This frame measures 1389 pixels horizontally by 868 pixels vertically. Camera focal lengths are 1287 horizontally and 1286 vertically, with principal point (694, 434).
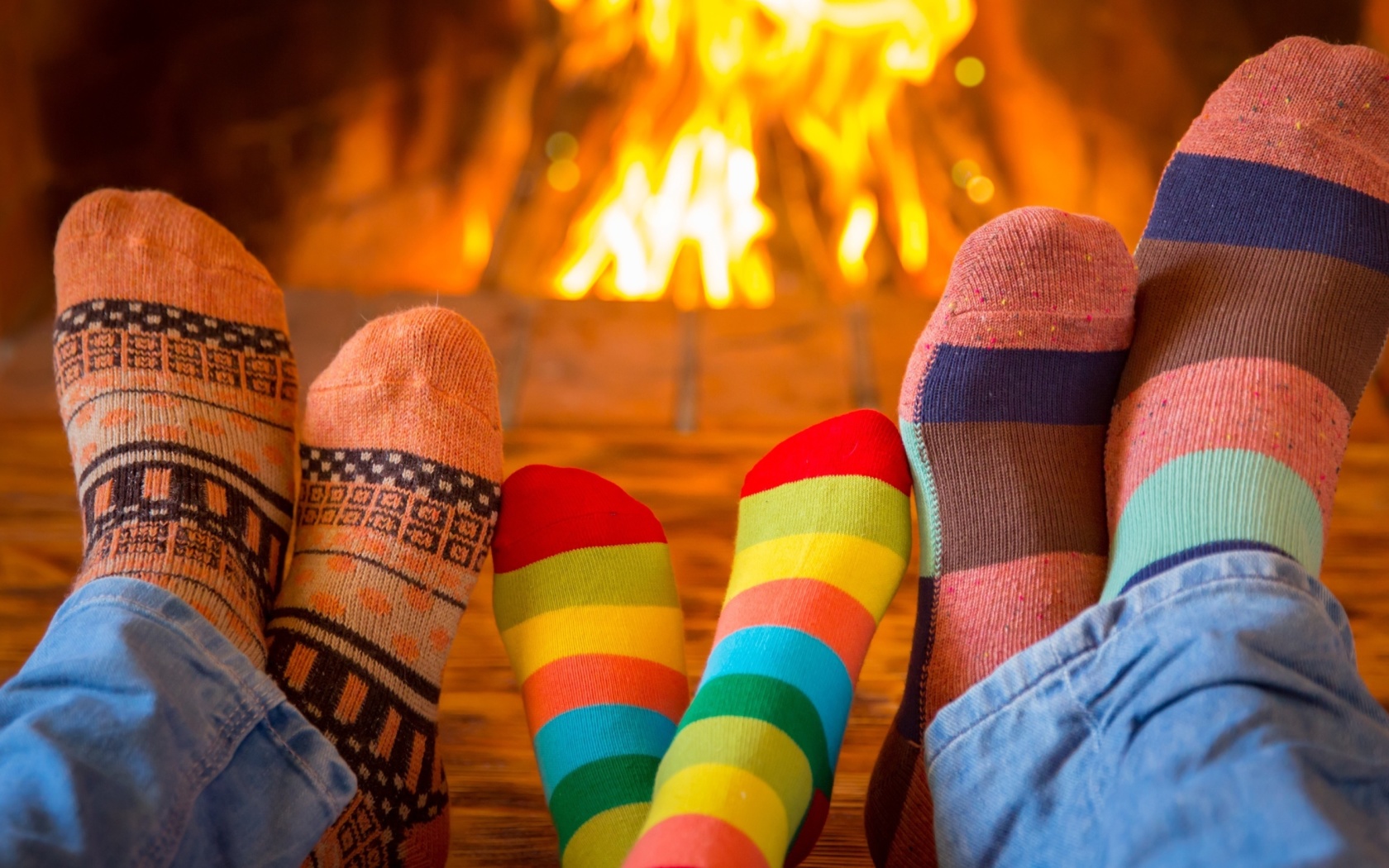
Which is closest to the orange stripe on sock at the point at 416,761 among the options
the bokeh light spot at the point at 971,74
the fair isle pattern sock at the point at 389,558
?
the fair isle pattern sock at the point at 389,558

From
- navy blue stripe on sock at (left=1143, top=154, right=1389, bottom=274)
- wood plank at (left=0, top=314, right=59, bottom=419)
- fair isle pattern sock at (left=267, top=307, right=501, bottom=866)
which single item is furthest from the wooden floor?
navy blue stripe on sock at (left=1143, top=154, right=1389, bottom=274)

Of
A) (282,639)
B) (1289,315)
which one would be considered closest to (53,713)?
(282,639)

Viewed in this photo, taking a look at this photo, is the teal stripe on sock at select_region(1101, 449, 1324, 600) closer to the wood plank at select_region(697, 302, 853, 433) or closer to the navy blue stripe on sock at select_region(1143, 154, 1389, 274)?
the navy blue stripe on sock at select_region(1143, 154, 1389, 274)

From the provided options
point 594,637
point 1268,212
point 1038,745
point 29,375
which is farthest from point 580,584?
point 29,375

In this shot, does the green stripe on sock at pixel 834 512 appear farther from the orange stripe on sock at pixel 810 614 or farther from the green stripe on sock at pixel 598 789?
the green stripe on sock at pixel 598 789

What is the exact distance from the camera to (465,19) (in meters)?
1.55

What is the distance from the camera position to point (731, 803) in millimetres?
577

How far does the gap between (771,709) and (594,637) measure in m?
0.21

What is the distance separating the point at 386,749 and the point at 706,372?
0.66m

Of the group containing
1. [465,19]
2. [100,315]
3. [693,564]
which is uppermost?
[465,19]

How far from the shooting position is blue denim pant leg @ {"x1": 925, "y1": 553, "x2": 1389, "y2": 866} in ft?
1.51

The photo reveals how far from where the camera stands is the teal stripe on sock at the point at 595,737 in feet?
2.46

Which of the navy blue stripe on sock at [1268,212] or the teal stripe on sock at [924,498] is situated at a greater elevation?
the navy blue stripe on sock at [1268,212]

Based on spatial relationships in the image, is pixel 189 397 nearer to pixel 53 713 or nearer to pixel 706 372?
pixel 53 713
